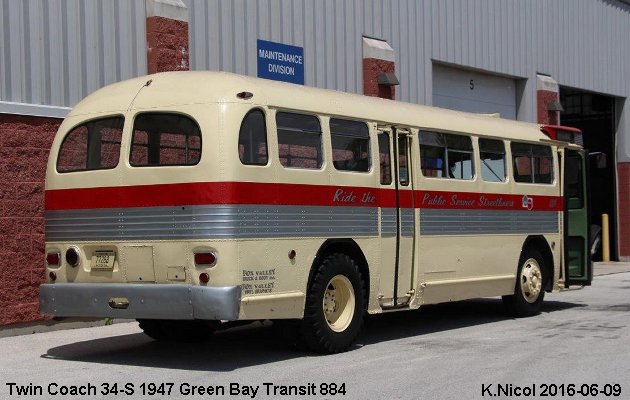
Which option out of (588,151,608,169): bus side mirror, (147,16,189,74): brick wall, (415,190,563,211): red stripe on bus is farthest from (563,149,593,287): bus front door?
(147,16,189,74): brick wall

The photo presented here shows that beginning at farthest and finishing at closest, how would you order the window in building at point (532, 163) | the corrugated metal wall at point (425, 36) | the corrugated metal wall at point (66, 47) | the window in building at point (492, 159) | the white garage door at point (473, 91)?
the white garage door at point (473, 91), the corrugated metal wall at point (425, 36), the window in building at point (532, 163), the window in building at point (492, 159), the corrugated metal wall at point (66, 47)

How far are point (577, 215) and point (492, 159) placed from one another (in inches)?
106

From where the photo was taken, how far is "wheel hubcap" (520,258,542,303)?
14141 millimetres

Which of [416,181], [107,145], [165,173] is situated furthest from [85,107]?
[416,181]

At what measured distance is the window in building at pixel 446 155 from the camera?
12.0 meters

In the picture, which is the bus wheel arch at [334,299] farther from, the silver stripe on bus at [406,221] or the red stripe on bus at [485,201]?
the red stripe on bus at [485,201]

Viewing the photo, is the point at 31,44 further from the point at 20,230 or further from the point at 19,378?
the point at 19,378

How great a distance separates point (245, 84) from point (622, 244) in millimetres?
21919

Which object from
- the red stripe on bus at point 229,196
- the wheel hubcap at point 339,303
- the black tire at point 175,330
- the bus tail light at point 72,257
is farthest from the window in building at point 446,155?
the bus tail light at point 72,257

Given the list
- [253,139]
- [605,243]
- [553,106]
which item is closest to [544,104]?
[553,106]

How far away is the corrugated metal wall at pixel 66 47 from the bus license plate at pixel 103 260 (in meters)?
3.79

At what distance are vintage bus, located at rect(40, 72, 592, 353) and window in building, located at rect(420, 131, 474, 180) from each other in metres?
0.03

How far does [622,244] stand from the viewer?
2905 cm

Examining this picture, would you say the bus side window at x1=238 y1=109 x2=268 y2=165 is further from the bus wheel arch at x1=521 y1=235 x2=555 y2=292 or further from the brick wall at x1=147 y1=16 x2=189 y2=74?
the bus wheel arch at x1=521 y1=235 x2=555 y2=292
